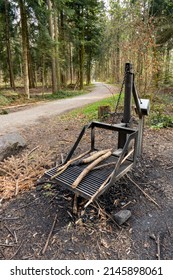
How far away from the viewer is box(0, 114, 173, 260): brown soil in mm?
1814

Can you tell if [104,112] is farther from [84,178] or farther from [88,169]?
[84,178]

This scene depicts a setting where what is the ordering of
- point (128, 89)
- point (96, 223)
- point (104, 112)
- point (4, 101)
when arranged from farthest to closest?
point (4, 101), point (104, 112), point (128, 89), point (96, 223)

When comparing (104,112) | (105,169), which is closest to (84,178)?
(105,169)

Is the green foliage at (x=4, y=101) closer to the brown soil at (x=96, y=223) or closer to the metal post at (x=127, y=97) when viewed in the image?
the brown soil at (x=96, y=223)

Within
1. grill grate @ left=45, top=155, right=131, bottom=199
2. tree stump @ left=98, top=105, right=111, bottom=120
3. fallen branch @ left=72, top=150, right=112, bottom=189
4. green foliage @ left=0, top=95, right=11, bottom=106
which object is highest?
green foliage @ left=0, top=95, right=11, bottom=106

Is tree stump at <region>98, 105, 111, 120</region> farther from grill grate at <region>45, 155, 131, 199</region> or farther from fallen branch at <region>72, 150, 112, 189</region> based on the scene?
grill grate at <region>45, 155, 131, 199</region>

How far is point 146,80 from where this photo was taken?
5.73 metres

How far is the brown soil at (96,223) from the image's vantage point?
71.4 inches

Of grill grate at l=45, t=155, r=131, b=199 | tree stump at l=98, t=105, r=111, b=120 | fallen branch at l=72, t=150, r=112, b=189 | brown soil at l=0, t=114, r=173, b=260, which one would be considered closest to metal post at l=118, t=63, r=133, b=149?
fallen branch at l=72, t=150, r=112, b=189

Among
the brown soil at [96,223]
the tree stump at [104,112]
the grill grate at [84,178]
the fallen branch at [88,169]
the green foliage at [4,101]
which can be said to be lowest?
the brown soil at [96,223]

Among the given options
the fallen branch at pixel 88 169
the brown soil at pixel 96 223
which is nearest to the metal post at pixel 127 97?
the fallen branch at pixel 88 169

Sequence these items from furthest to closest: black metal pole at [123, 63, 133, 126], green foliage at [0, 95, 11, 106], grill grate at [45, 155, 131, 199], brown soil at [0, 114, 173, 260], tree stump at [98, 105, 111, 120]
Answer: green foliage at [0, 95, 11, 106], tree stump at [98, 105, 111, 120], black metal pole at [123, 63, 133, 126], grill grate at [45, 155, 131, 199], brown soil at [0, 114, 173, 260]

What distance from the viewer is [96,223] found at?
209 centimetres

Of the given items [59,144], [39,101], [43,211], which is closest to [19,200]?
[43,211]
